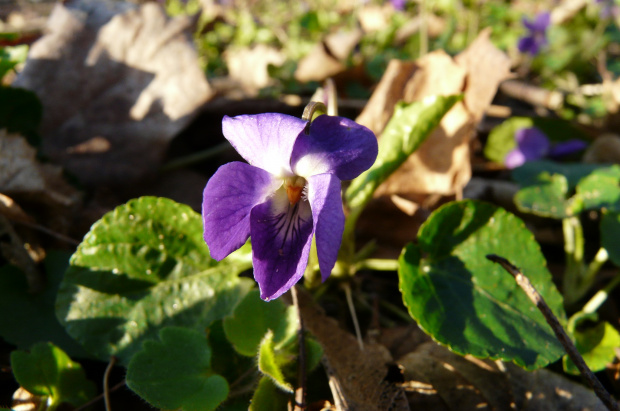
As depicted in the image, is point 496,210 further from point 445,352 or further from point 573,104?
point 573,104

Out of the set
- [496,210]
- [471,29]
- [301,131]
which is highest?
[301,131]

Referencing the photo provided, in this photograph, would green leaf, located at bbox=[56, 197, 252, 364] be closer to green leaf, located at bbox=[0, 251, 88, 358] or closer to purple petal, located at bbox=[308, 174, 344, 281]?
green leaf, located at bbox=[0, 251, 88, 358]

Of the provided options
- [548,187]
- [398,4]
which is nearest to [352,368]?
[548,187]

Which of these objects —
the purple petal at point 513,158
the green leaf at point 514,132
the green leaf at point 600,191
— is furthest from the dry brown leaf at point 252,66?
the green leaf at point 600,191

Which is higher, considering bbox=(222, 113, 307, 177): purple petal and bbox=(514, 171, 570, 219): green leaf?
bbox=(222, 113, 307, 177): purple petal

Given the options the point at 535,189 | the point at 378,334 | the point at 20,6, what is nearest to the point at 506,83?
the point at 535,189

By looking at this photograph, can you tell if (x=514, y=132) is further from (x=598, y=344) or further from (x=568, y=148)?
(x=598, y=344)

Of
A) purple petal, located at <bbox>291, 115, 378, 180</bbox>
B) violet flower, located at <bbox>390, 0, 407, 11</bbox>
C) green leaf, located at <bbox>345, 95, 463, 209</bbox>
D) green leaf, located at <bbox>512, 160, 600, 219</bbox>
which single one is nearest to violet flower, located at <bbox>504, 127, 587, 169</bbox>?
green leaf, located at <bbox>512, 160, 600, 219</bbox>
